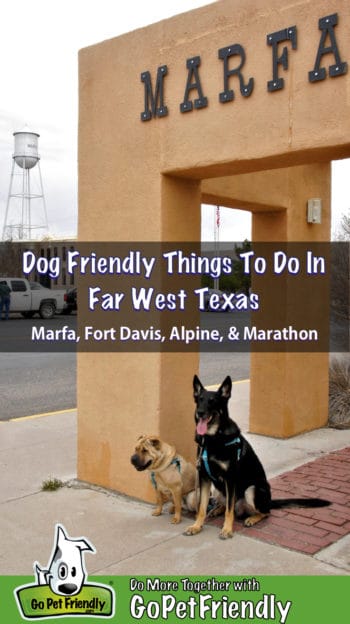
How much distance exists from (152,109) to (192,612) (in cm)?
378

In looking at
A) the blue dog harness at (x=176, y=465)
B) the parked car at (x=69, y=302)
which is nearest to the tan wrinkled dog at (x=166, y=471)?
the blue dog harness at (x=176, y=465)

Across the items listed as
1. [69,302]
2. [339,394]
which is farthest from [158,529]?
[69,302]

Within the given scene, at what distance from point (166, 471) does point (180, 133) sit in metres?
2.66

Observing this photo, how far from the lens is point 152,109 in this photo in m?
5.18

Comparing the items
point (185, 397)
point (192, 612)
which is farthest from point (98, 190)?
point (192, 612)

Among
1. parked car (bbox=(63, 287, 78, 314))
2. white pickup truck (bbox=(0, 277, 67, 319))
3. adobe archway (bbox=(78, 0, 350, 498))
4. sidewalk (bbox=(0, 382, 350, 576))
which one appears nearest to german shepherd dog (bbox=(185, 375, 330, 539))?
sidewalk (bbox=(0, 382, 350, 576))

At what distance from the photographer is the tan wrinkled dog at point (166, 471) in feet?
14.9

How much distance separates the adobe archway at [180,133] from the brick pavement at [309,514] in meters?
1.00

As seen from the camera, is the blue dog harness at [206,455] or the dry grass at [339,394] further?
the dry grass at [339,394]

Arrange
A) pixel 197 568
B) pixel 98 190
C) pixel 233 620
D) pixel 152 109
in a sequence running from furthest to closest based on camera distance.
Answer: pixel 98 190, pixel 152 109, pixel 197 568, pixel 233 620

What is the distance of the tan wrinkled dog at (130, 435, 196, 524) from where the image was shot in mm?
4551

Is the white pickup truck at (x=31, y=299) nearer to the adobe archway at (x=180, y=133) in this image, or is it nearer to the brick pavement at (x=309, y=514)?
the adobe archway at (x=180, y=133)

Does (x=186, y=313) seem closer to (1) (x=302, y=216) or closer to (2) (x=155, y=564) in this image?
(2) (x=155, y=564)

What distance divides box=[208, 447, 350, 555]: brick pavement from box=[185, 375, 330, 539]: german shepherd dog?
0.16m
